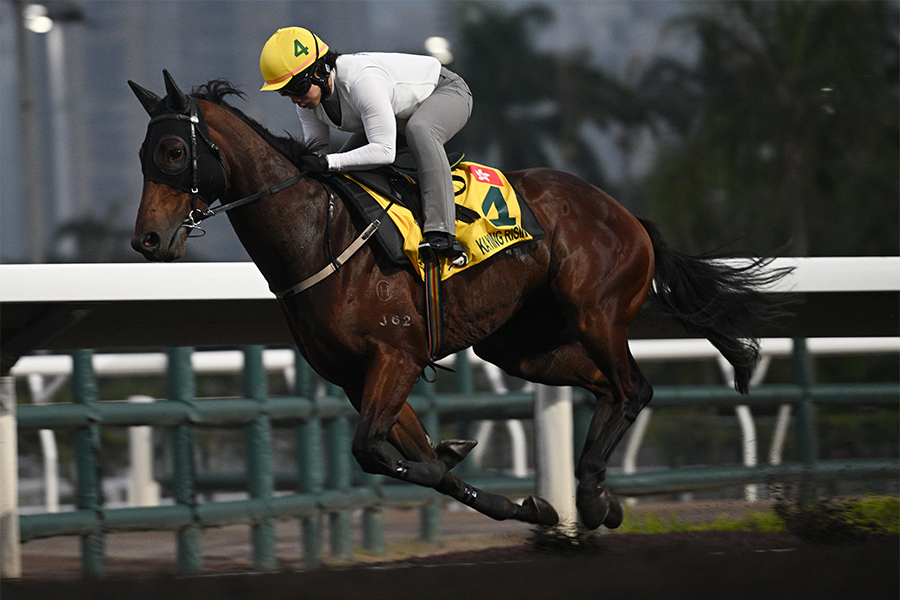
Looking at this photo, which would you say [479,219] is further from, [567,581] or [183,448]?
[183,448]

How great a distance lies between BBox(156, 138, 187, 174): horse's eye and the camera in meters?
2.91

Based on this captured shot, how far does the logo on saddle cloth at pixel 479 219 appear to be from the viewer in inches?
125

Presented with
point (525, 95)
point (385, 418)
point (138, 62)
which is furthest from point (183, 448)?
point (138, 62)

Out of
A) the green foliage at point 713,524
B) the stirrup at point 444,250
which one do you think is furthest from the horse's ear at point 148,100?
the green foliage at point 713,524

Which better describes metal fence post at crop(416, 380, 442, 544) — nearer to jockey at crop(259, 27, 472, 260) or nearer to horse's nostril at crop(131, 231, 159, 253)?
jockey at crop(259, 27, 472, 260)

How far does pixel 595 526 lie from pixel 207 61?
75.3 ft

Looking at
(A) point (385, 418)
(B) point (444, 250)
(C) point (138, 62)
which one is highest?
(C) point (138, 62)

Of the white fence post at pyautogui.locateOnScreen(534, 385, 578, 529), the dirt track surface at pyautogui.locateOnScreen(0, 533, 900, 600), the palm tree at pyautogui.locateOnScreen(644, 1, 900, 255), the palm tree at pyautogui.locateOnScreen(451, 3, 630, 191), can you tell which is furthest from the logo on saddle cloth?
the palm tree at pyautogui.locateOnScreen(451, 3, 630, 191)

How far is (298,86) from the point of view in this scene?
313 cm

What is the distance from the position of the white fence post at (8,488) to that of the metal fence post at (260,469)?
0.96 m

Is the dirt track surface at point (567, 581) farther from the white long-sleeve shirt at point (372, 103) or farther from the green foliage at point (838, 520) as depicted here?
the white long-sleeve shirt at point (372, 103)

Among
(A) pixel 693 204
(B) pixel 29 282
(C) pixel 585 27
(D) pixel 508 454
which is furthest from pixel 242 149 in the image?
(C) pixel 585 27

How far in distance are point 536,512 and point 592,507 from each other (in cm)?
18

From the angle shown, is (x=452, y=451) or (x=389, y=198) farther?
(x=452, y=451)
